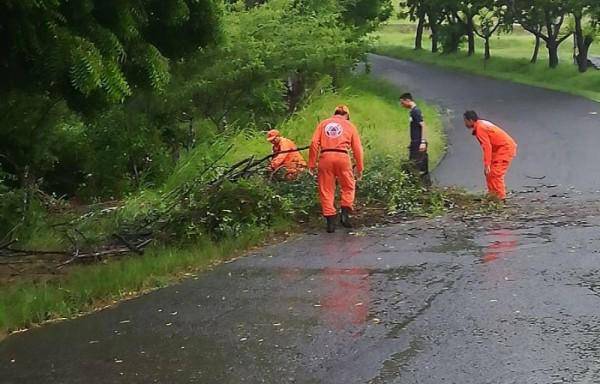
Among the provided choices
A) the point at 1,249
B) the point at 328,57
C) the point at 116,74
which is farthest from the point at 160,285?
the point at 328,57

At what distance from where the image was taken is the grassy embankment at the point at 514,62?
39500 millimetres

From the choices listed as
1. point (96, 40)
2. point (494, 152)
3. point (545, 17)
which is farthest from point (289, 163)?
point (545, 17)

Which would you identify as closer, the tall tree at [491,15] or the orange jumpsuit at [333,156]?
the orange jumpsuit at [333,156]

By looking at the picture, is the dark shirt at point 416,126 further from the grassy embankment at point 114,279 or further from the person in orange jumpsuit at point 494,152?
the person in orange jumpsuit at point 494,152

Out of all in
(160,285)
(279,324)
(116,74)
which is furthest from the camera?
(160,285)

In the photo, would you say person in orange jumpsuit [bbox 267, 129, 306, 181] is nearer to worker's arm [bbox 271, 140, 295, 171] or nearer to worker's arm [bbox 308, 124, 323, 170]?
worker's arm [bbox 271, 140, 295, 171]

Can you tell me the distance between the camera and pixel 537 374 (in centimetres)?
578

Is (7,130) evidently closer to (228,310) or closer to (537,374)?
(228,310)

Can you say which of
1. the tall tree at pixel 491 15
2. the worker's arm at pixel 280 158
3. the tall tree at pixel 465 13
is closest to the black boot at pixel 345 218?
the worker's arm at pixel 280 158

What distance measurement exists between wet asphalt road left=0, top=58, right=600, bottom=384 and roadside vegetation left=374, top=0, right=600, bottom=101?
2531cm

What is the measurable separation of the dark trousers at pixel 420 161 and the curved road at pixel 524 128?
192 cm

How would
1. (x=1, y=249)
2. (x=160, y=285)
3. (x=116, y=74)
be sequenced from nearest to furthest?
(x=116, y=74), (x=160, y=285), (x=1, y=249)

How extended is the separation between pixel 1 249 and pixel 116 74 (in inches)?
155

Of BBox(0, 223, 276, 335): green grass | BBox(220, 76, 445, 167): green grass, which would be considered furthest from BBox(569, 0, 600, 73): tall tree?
BBox(0, 223, 276, 335): green grass
